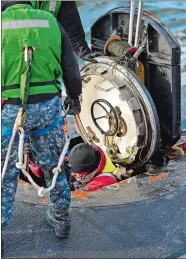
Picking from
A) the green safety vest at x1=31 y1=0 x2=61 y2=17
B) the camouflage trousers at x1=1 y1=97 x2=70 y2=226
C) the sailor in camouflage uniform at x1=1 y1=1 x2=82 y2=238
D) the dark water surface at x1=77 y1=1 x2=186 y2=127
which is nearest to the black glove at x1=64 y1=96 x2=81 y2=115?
the sailor in camouflage uniform at x1=1 y1=1 x2=82 y2=238

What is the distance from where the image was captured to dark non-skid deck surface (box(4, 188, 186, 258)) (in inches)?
129

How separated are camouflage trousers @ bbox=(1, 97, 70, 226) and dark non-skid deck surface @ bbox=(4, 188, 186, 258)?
0.23 m

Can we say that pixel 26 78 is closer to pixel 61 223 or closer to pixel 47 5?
pixel 47 5

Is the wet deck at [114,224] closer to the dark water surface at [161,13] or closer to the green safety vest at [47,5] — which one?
the green safety vest at [47,5]

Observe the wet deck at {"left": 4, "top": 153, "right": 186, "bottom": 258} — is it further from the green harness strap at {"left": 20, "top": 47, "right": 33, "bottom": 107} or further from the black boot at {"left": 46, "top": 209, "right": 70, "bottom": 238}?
the green harness strap at {"left": 20, "top": 47, "right": 33, "bottom": 107}

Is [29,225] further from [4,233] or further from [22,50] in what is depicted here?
[22,50]

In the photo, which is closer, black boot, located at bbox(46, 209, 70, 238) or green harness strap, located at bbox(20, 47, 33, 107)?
green harness strap, located at bbox(20, 47, 33, 107)

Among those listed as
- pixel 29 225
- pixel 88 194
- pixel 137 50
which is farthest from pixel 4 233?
pixel 137 50

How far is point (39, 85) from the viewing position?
297 centimetres

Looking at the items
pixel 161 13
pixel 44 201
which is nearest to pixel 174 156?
pixel 44 201

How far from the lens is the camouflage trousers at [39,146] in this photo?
3.01m

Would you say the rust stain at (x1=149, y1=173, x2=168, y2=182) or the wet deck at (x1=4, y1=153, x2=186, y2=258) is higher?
the rust stain at (x1=149, y1=173, x2=168, y2=182)

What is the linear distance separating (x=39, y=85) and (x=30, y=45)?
0.24 metres

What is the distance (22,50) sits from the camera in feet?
9.34
